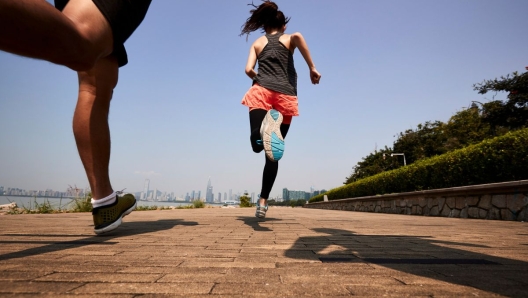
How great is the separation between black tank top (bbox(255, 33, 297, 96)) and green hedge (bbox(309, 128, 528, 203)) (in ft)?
15.1

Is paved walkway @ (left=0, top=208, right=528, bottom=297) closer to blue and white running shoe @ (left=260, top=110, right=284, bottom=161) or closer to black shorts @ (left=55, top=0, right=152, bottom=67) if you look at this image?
black shorts @ (left=55, top=0, right=152, bottom=67)

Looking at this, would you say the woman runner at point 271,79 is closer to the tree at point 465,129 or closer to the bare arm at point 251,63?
the bare arm at point 251,63

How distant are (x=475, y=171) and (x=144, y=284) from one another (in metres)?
7.62

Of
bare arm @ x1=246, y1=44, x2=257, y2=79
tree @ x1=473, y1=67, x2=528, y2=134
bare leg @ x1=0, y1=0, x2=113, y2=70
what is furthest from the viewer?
tree @ x1=473, y1=67, x2=528, y2=134

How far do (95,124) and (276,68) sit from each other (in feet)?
6.53

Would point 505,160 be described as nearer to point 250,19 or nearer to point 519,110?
point 250,19

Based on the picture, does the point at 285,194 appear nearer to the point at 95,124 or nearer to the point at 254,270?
the point at 95,124

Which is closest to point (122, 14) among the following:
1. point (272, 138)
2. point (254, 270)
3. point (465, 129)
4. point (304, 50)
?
point (254, 270)

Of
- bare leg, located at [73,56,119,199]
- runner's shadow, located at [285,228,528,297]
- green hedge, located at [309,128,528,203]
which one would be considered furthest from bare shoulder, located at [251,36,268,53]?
green hedge, located at [309,128,528,203]

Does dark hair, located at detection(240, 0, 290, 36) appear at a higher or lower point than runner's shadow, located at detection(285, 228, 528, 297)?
higher

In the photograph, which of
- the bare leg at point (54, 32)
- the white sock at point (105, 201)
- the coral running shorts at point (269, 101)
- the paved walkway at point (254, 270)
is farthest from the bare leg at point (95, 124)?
the coral running shorts at point (269, 101)

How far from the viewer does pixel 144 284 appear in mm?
898

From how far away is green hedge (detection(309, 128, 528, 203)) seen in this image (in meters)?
5.55

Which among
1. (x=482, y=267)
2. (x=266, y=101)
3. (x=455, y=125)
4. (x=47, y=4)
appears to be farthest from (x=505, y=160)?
(x=455, y=125)
